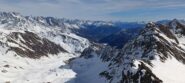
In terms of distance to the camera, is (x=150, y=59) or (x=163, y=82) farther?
(x=150, y=59)

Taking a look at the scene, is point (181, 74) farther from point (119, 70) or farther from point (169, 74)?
point (119, 70)

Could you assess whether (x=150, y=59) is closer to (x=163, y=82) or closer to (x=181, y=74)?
(x=181, y=74)

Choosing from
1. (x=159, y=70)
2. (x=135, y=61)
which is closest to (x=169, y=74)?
(x=159, y=70)

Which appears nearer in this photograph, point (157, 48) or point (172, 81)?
point (172, 81)

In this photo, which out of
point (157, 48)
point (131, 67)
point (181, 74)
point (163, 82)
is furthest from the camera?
point (157, 48)

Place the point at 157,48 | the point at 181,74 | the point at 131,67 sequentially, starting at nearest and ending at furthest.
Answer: the point at 131,67
the point at 181,74
the point at 157,48

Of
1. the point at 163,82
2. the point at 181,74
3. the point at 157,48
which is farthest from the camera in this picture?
the point at 157,48

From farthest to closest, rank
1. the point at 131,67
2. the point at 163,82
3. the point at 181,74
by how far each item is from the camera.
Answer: the point at 181,74 < the point at 131,67 < the point at 163,82

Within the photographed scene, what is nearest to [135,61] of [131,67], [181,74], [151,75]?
[131,67]
